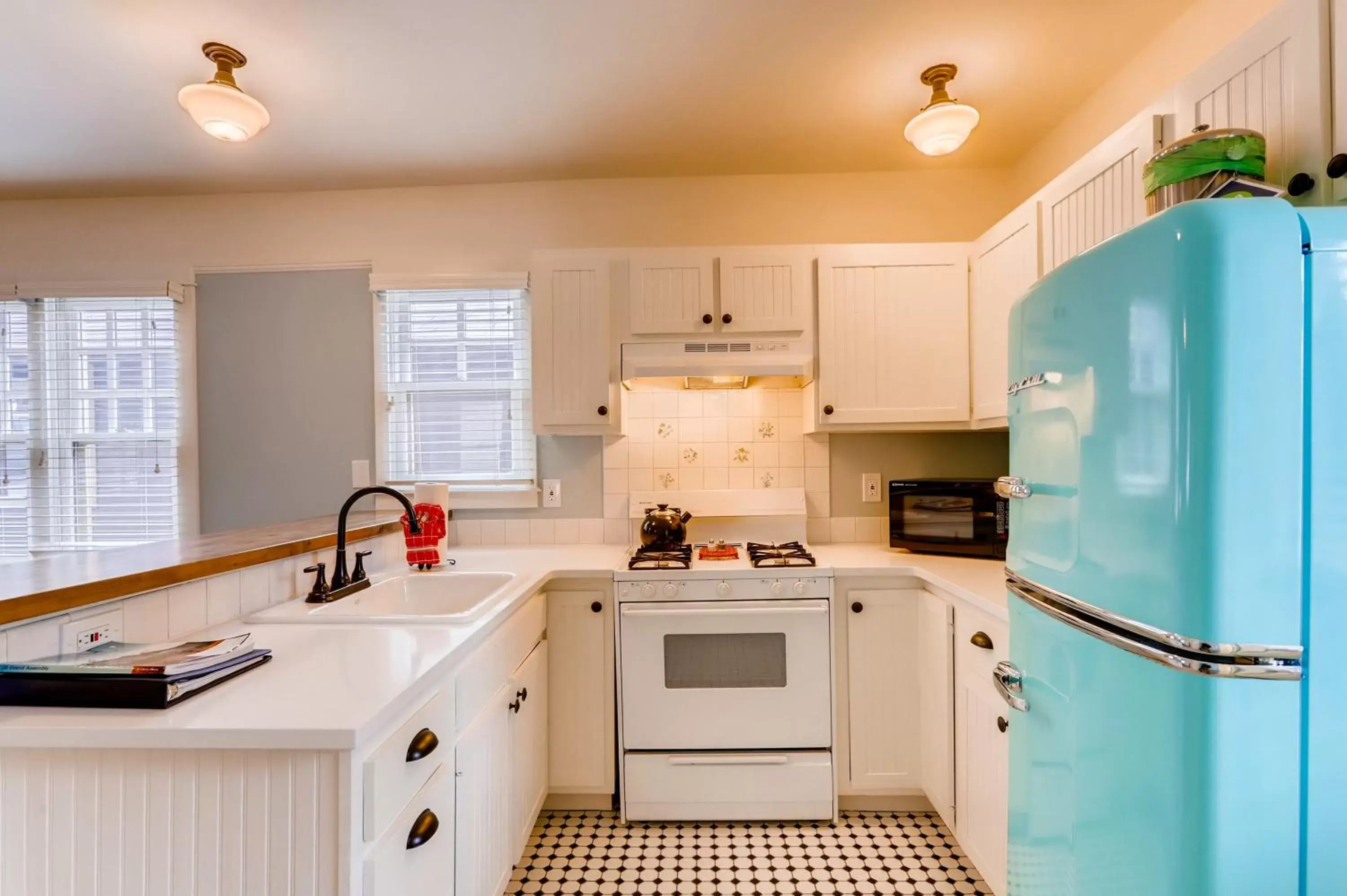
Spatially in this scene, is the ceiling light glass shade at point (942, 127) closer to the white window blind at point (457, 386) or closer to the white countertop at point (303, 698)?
the white countertop at point (303, 698)

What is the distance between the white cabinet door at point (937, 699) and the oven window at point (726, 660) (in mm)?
479

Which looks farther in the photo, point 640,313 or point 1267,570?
point 640,313

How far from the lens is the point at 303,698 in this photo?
93 centimetres

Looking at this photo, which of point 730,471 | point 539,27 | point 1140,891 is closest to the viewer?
point 1140,891

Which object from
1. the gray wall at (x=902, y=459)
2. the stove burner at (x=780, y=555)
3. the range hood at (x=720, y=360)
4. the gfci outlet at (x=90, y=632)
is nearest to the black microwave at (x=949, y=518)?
the gray wall at (x=902, y=459)

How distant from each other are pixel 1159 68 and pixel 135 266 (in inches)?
162

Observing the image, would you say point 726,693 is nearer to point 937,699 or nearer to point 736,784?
point 736,784

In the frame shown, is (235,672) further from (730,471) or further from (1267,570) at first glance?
(730,471)

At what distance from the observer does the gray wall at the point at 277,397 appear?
109 inches

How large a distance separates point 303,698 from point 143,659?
0.30 m

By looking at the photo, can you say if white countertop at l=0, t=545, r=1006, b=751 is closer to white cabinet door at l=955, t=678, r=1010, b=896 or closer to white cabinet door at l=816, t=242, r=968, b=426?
white cabinet door at l=955, t=678, r=1010, b=896

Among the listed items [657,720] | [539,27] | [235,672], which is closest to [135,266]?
[539,27]

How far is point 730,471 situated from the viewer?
8.69ft

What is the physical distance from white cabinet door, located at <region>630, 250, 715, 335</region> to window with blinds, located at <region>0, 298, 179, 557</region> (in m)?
2.24
